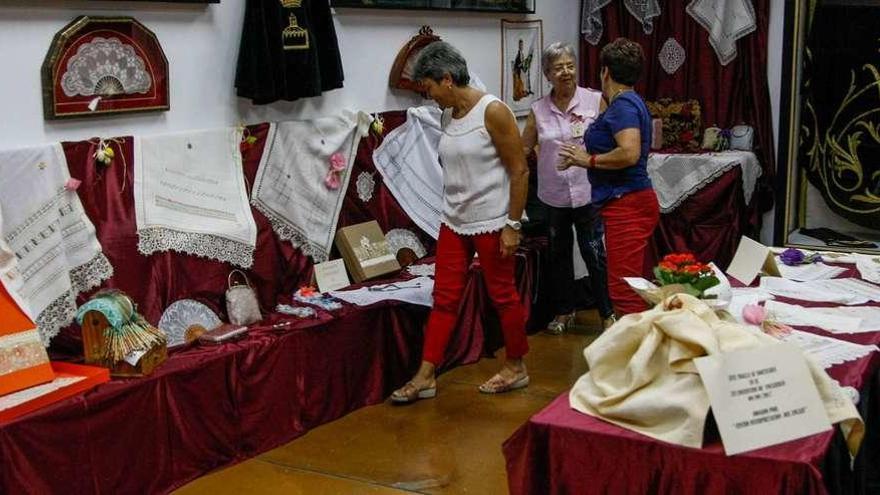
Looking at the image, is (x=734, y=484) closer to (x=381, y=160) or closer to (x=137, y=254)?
(x=137, y=254)

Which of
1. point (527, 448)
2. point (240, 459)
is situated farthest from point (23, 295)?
point (527, 448)

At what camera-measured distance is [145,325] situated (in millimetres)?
3641

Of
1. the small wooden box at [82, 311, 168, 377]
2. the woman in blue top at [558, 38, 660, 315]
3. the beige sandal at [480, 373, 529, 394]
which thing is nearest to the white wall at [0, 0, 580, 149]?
the small wooden box at [82, 311, 168, 377]

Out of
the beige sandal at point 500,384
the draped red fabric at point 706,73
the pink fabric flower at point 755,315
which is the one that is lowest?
the beige sandal at point 500,384

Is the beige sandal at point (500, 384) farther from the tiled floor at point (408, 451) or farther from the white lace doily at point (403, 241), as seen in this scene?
the white lace doily at point (403, 241)

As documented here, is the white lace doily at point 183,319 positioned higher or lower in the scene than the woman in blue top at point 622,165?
lower

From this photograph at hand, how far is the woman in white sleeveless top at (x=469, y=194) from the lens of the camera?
4.07 metres

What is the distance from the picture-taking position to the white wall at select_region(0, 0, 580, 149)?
12.0 ft

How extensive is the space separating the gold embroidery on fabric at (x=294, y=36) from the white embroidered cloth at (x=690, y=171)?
2440 mm

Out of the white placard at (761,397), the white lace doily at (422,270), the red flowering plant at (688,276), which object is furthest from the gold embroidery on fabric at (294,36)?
the white placard at (761,397)

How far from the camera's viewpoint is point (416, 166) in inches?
210

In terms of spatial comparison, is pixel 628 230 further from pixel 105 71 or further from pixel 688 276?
pixel 105 71

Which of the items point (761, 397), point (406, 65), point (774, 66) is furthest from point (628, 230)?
point (774, 66)

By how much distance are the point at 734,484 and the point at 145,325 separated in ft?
7.16
